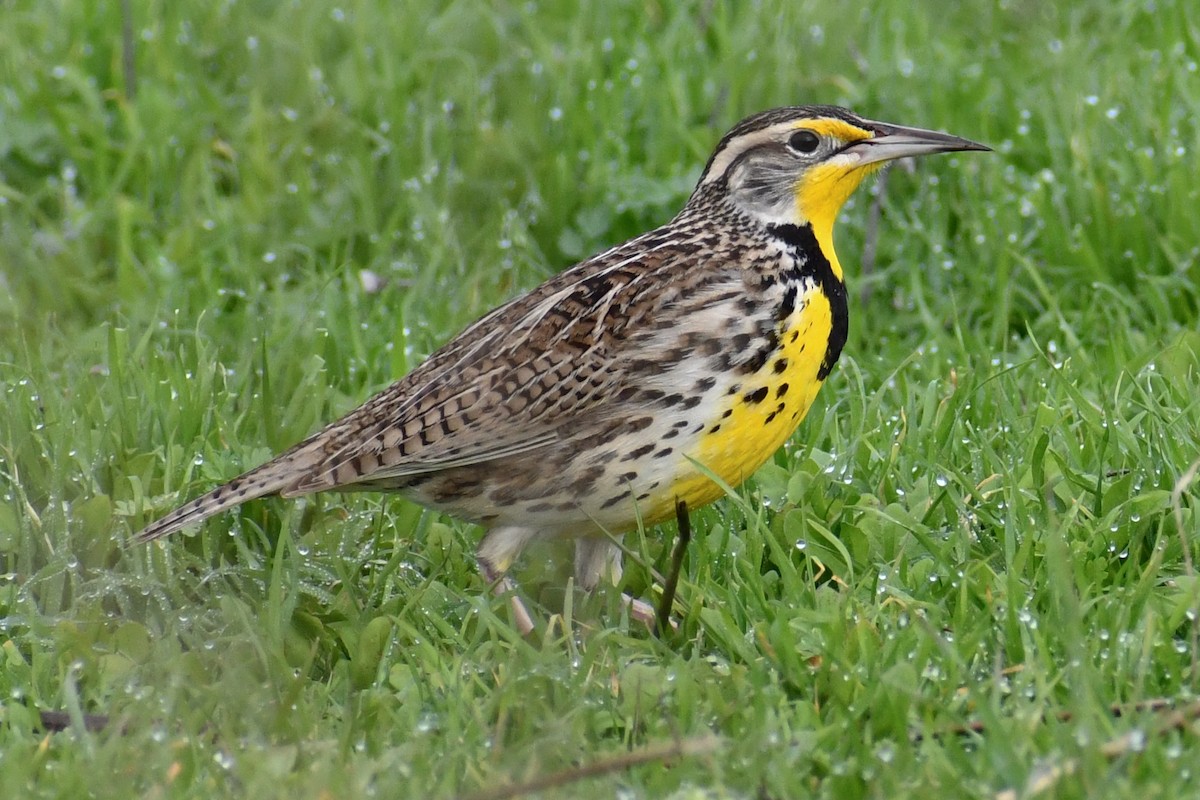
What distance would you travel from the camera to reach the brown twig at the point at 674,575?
13.8ft

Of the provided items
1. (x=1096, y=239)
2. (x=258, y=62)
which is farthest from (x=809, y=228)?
(x=258, y=62)

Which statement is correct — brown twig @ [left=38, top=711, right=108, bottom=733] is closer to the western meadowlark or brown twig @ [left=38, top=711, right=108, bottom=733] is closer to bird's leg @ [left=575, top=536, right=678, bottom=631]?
the western meadowlark

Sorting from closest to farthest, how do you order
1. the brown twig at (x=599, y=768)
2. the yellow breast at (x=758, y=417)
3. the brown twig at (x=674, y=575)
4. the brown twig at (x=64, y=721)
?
the brown twig at (x=599, y=768)
the brown twig at (x=64, y=721)
the brown twig at (x=674, y=575)
the yellow breast at (x=758, y=417)

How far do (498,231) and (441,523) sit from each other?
194cm

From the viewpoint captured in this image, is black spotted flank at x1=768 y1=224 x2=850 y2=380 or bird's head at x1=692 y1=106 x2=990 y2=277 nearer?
black spotted flank at x1=768 y1=224 x2=850 y2=380

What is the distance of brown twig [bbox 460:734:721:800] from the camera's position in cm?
339

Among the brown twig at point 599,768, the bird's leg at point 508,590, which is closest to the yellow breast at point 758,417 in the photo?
the bird's leg at point 508,590

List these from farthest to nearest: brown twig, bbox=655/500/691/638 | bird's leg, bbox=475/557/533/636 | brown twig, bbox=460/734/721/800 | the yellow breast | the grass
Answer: bird's leg, bbox=475/557/533/636 < the yellow breast < brown twig, bbox=655/500/691/638 < the grass < brown twig, bbox=460/734/721/800

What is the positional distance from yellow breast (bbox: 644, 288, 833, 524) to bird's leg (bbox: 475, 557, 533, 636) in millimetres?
358

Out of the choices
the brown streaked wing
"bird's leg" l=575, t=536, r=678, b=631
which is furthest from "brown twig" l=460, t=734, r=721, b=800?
"bird's leg" l=575, t=536, r=678, b=631

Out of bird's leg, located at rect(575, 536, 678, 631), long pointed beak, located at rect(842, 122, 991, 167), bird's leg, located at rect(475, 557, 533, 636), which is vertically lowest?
bird's leg, located at rect(575, 536, 678, 631)

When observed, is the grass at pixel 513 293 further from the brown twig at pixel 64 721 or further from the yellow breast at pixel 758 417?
the yellow breast at pixel 758 417

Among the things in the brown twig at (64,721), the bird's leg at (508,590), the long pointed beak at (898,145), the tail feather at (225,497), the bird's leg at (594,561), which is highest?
the long pointed beak at (898,145)

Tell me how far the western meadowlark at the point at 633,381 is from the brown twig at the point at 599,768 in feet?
2.82
